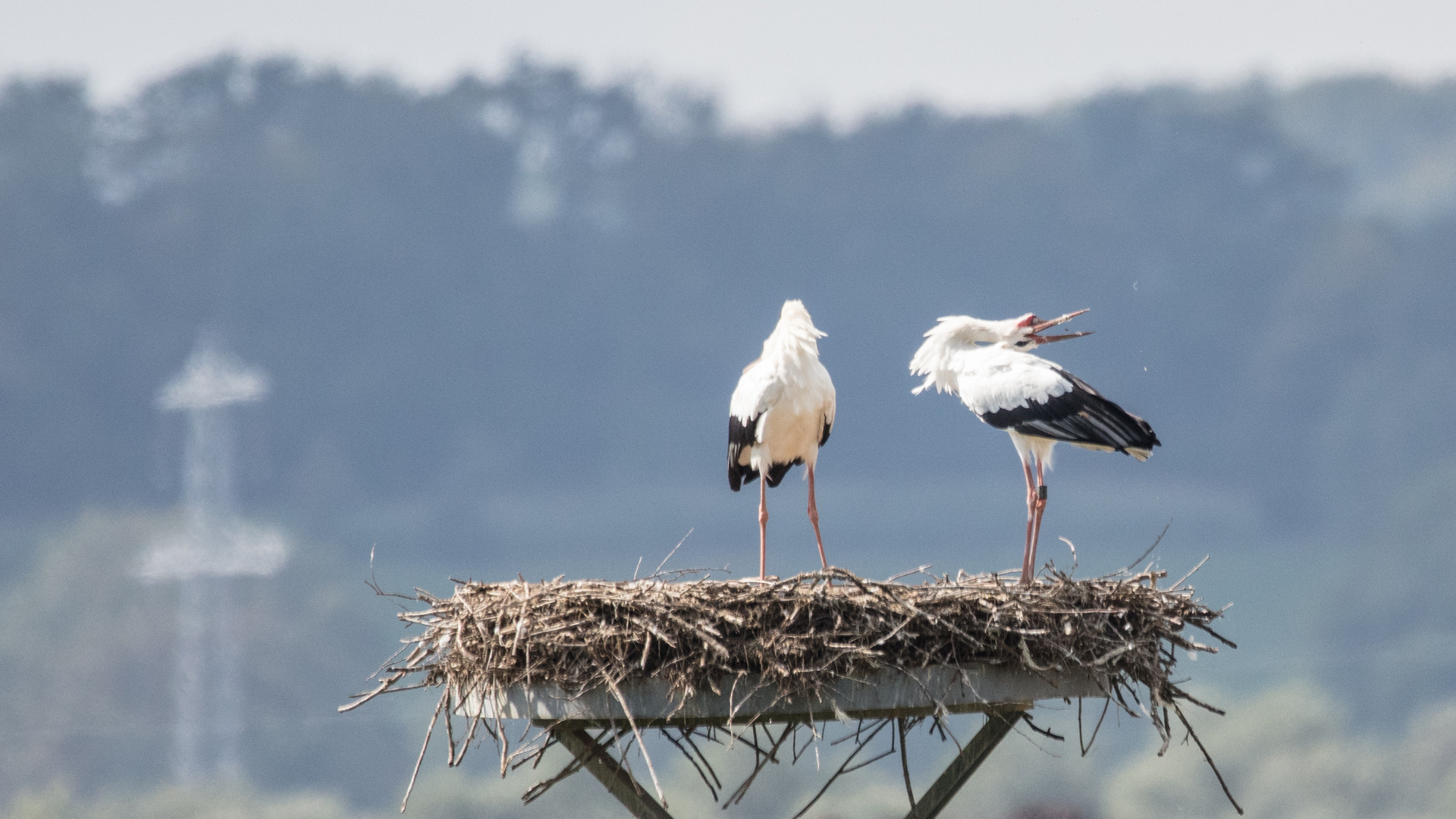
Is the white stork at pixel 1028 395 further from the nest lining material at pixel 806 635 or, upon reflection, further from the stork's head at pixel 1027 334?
the nest lining material at pixel 806 635

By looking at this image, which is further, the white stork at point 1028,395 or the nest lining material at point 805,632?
the white stork at point 1028,395

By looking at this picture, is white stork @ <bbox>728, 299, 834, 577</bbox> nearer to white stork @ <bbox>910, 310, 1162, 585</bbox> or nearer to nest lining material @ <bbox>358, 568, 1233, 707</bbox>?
white stork @ <bbox>910, 310, 1162, 585</bbox>

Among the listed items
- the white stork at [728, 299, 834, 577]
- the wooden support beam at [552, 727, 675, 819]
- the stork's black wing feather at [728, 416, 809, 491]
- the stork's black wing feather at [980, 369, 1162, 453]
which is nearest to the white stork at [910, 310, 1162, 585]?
the stork's black wing feather at [980, 369, 1162, 453]

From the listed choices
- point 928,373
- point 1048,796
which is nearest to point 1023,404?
point 928,373

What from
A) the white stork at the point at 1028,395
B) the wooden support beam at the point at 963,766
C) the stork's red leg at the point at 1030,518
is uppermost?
the white stork at the point at 1028,395

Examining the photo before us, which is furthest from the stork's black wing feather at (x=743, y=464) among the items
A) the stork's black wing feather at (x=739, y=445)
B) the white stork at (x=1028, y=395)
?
the white stork at (x=1028, y=395)

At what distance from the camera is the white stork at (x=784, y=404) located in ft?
19.1

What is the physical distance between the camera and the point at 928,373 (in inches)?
241

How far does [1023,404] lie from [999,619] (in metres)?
1.50

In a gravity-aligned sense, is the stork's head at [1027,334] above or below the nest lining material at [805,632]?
above

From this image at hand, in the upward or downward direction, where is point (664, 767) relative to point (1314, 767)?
upward

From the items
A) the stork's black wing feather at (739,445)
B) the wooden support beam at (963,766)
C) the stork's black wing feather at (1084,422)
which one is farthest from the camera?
the stork's black wing feather at (739,445)

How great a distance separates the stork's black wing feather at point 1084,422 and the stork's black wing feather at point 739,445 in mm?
931

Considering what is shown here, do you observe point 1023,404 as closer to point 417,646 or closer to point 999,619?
point 999,619
